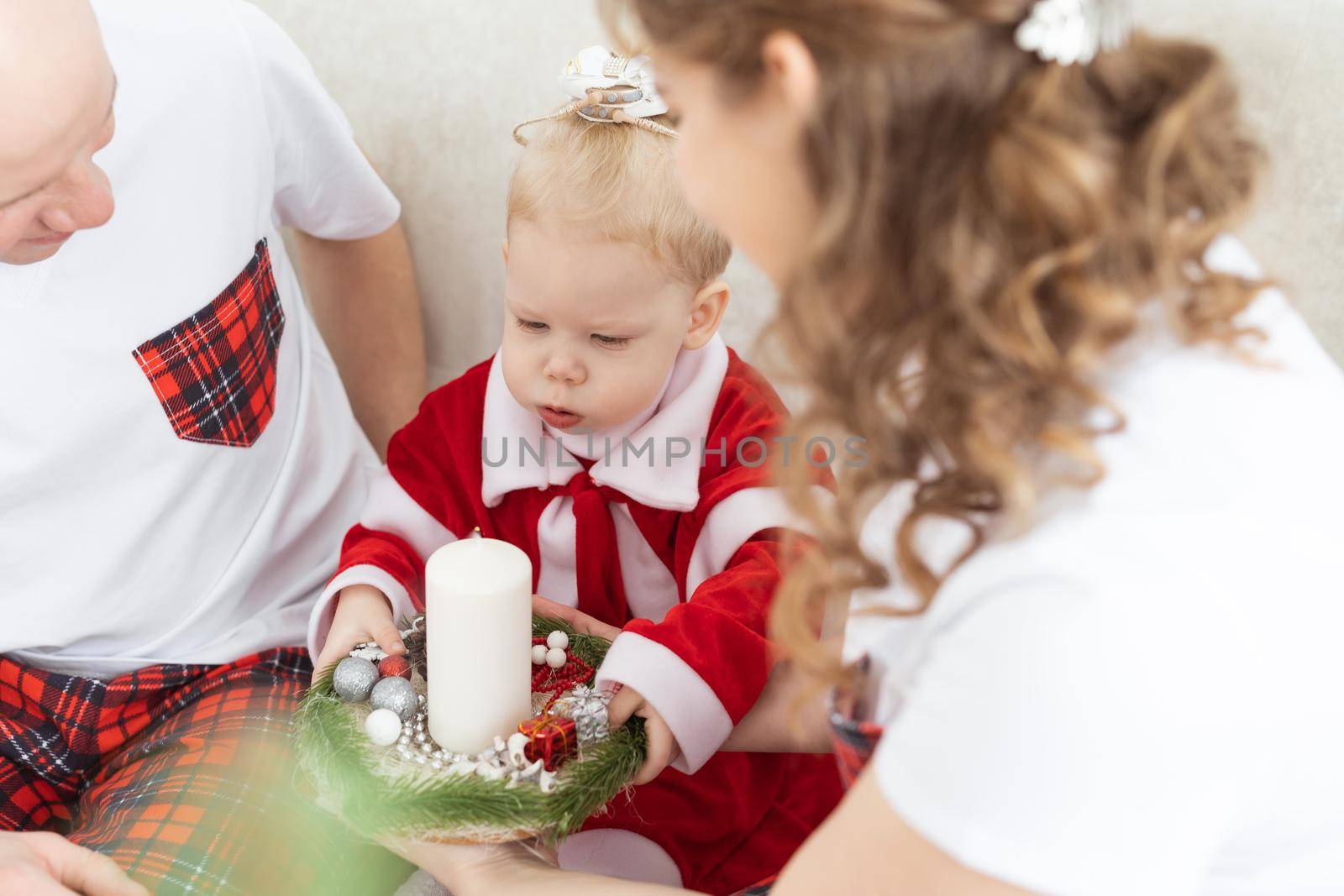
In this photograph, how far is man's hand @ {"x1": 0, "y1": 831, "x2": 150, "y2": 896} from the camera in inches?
37.7

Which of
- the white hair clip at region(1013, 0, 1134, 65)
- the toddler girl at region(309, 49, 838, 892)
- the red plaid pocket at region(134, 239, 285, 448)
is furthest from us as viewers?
the red plaid pocket at region(134, 239, 285, 448)

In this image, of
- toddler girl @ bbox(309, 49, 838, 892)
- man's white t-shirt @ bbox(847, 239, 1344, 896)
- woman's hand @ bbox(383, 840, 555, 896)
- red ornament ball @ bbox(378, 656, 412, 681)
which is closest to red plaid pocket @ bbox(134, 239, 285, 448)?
toddler girl @ bbox(309, 49, 838, 892)

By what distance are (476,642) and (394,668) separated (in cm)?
15

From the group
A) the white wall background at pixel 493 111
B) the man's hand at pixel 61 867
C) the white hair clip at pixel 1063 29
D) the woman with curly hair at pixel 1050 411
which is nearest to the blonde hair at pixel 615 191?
the white wall background at pixel 493 111

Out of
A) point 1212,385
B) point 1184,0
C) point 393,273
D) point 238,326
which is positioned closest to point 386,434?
point 393,273

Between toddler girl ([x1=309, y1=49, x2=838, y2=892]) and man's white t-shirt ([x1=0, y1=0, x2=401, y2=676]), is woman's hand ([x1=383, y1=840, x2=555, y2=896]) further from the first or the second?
man's white t-shirt ([x1=0, y1=0, x2=401, y2=676])

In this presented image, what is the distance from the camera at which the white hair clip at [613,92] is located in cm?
112

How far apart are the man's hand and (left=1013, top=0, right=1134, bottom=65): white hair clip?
926mm

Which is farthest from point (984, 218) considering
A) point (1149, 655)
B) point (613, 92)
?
point (613, 92)

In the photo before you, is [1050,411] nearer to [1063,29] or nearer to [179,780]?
[1063,29]

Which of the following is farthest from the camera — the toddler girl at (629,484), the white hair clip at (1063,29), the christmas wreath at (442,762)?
the toddler girl at (629,484)

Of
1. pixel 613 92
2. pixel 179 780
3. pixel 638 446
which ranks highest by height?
pixel 613 92

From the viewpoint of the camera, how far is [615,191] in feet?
3.54

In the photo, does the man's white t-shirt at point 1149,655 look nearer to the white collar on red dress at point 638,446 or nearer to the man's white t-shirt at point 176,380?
the white collar on red dress at point 638,446
